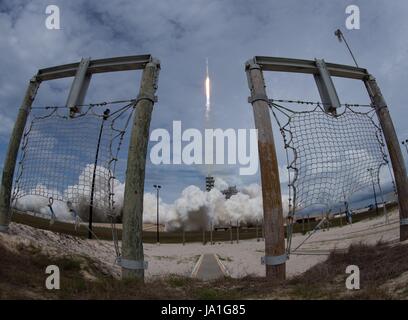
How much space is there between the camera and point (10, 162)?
7879 millimetres

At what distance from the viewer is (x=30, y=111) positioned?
8391 millimetres

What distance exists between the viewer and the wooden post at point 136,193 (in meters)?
6.03

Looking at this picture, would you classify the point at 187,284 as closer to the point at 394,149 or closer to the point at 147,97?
the point at 147,97

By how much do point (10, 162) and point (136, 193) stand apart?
12.7 ft

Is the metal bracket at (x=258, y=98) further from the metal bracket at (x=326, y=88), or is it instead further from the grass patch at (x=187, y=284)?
the grass patch at (x=187, y=284)

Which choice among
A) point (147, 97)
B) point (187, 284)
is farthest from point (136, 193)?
point (187, 284)

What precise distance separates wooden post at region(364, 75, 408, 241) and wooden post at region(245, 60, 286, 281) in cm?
393

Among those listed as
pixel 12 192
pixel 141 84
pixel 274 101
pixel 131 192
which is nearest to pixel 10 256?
pixel 12 192

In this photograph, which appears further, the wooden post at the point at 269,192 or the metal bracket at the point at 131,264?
the wooden post at the point at 269,192

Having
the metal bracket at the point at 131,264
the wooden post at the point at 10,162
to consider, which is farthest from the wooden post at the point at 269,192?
the wooden post at the point at 10,162

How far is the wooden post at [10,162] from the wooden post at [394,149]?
924cm

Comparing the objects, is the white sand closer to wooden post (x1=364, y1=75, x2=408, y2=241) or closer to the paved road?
the paved road

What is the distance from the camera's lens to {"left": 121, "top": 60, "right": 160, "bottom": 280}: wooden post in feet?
19.8
